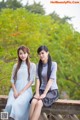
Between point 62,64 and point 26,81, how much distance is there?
4.52m

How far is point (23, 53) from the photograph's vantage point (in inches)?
90.3

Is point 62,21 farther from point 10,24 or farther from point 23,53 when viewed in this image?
point 23,53

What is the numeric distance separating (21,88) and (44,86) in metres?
0.18

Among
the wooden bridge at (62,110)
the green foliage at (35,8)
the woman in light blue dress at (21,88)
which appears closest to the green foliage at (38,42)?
the green foliage at (35,8)

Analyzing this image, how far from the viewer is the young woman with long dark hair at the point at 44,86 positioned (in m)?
2.12

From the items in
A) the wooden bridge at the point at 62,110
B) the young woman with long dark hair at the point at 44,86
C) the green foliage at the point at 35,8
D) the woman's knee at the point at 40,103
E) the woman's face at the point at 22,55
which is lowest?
the wooden bridge at the point at 62,110

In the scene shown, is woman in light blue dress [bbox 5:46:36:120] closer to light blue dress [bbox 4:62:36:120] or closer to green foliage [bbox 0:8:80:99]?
light blue dress [bbox 4:62:36:120]

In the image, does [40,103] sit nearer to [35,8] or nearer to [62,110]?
[62,110]

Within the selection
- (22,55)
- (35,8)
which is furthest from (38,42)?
(22,55)

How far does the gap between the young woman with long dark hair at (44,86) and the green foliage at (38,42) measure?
3514 mm

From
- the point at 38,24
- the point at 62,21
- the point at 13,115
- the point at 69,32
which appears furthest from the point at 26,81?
the point at 62,21

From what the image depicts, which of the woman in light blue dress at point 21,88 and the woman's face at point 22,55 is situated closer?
the woman in light blue dress at point 21,88

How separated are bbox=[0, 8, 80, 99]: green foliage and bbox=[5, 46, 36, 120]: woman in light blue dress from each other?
11.3 ft

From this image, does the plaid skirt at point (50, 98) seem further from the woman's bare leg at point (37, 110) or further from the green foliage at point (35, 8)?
the green foliage at point (35, 8)
